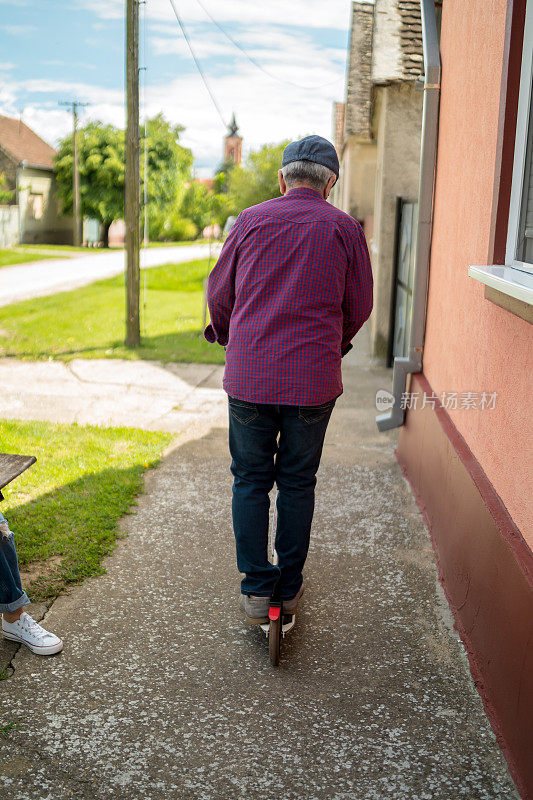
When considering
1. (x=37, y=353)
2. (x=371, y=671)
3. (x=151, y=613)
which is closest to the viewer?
(x=371, y=671)

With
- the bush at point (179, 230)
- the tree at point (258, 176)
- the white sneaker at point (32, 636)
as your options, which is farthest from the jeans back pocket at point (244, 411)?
the bush at point (179, 230)

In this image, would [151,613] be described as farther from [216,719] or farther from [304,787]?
[304,787]

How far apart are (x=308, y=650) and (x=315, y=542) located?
111 cm

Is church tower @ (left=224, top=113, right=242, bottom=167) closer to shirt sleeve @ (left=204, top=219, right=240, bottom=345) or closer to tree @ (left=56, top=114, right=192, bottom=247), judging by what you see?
tree @ (left=56, top=114, right=192, bottom=247)

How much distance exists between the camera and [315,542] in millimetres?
4316

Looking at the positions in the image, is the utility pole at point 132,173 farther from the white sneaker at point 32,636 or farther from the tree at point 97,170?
the tree at point 97,170

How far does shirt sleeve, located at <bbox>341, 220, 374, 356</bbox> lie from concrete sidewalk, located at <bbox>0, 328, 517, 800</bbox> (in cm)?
126

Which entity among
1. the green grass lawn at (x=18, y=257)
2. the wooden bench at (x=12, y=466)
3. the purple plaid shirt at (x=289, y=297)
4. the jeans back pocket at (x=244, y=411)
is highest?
A: the purple plaid shirt at (x=289, y=297)

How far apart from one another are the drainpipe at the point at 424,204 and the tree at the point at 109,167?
132ft

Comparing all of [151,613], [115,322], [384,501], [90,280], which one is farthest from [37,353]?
[90,280]

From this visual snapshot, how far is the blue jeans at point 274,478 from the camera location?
3053mm

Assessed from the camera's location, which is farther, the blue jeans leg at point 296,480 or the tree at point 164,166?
the tree at point 164,166

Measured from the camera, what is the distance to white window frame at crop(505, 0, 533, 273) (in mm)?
2963

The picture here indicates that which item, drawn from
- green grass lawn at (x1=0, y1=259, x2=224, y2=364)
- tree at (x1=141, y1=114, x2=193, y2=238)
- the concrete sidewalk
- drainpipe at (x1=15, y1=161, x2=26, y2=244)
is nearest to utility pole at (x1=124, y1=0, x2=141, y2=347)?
green grass lawn at (x1=0, y1=259, x2=224, y2=364)
